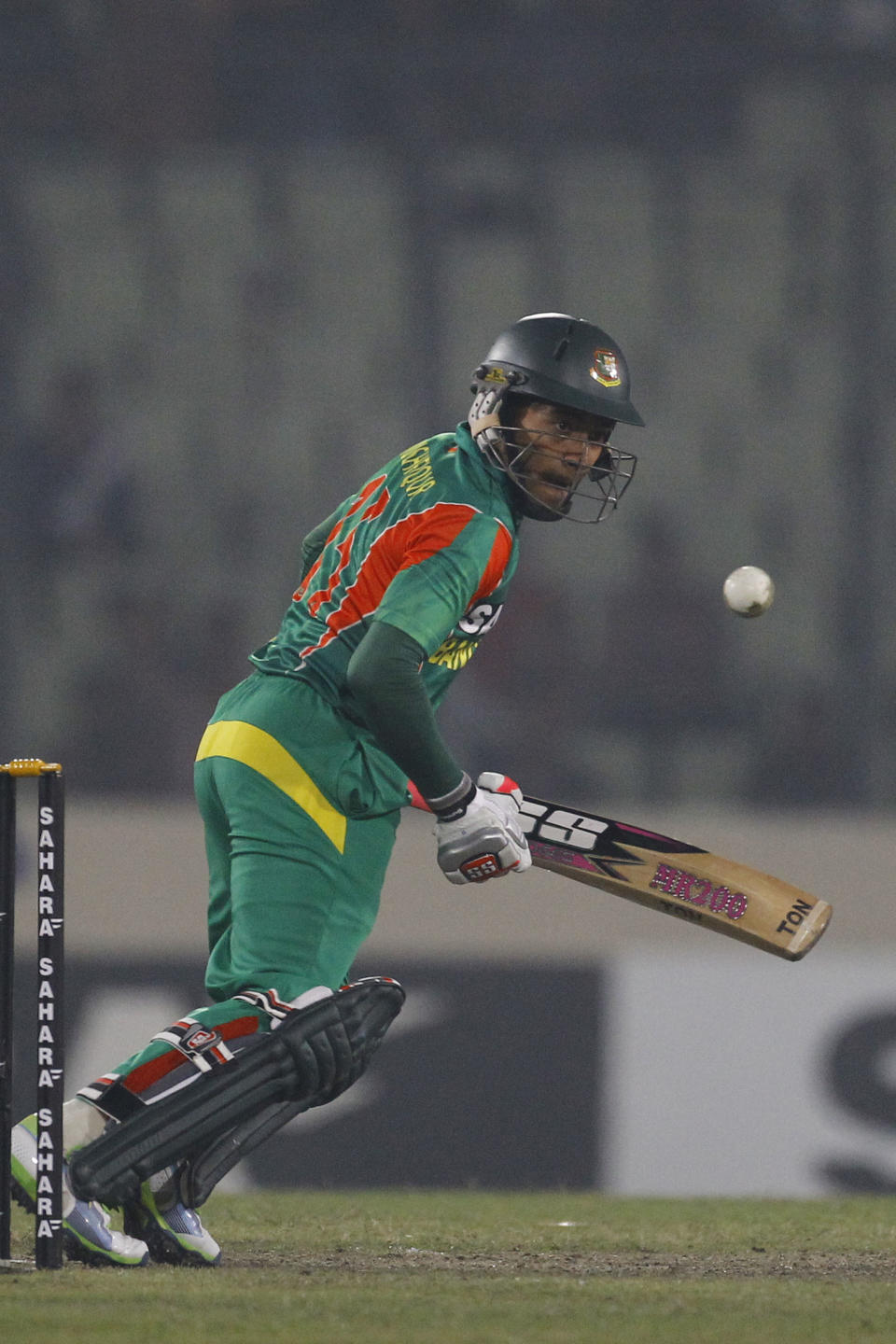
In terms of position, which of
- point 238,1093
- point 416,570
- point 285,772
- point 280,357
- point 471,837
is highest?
point 280,357

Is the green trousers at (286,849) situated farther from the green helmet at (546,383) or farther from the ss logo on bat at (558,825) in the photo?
the green helmet at (546,383)

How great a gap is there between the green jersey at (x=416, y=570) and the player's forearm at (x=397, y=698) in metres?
0.03

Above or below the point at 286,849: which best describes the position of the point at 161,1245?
below

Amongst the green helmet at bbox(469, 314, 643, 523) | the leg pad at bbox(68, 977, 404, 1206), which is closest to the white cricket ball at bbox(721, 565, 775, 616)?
the green helmet at bbox(469, 314, 643, 523)

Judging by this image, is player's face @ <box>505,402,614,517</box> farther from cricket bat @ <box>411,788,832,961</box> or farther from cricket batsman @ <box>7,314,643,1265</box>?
cricket bat @ <box>411,788,832,961</box>

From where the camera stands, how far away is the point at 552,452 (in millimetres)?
3414

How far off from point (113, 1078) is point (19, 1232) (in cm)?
74

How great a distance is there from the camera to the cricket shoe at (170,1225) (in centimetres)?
323

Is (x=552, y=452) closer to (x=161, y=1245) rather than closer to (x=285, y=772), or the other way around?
(x=285, y=772)

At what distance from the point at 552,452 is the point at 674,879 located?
2.84ft

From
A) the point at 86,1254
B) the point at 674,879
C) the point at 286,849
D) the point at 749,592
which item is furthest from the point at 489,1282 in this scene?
the point at 749,592

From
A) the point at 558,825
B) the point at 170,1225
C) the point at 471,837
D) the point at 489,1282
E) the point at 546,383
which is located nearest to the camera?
the point at 489,1282

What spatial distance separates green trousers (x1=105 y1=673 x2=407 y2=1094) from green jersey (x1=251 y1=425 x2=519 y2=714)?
0.29 feet

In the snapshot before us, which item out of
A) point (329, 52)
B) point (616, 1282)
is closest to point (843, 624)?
point (329, 52)
